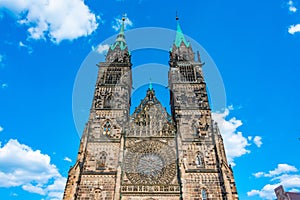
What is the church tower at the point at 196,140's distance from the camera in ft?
60.3

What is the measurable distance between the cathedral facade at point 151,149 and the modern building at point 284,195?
24.2 feet

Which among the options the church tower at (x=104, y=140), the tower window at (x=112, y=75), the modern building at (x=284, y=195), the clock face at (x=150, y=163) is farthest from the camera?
the tower window at (x=112, y=75)

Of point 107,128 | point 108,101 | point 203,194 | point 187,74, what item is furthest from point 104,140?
point 187,74

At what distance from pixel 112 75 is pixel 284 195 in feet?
74.9

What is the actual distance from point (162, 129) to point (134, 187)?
6.50 meters

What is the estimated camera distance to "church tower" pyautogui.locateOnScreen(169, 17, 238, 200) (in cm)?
1839

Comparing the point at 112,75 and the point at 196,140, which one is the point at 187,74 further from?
the point at 112,75

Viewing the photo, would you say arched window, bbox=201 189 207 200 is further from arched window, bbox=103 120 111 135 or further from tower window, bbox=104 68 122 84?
tower window, bbox=104 68 122 84

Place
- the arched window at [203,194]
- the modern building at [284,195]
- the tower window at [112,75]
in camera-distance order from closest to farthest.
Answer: the arched window at [203,194] → the modern building at [284,195] → the tower window at [112,75]

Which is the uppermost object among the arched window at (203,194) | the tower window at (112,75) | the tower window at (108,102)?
the tower window at (112,75)

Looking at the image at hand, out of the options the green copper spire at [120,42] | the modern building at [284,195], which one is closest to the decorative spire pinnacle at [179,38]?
the green copper spire at [120,42]

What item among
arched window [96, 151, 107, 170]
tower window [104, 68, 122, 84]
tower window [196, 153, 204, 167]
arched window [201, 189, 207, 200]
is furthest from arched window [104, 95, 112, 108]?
arched window [201, 189, 207, 200]

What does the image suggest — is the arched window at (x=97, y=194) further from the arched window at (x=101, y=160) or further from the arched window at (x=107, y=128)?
the arched window at (x=107, y=128)

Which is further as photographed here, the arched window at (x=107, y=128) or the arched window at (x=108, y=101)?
the arched window at (x=108, y=101)
